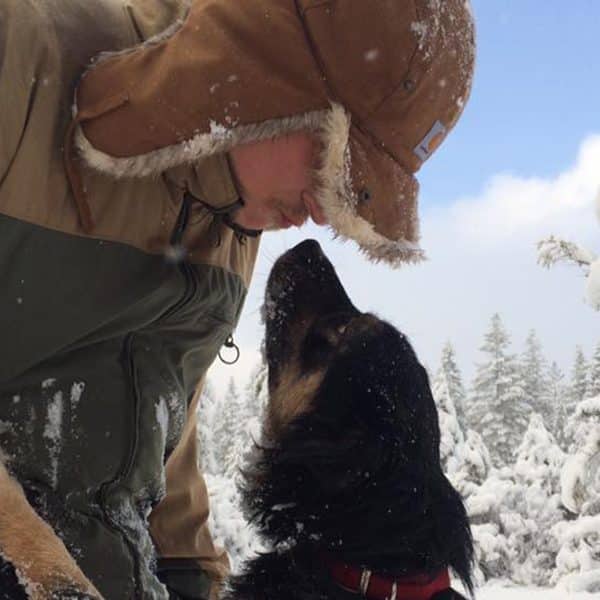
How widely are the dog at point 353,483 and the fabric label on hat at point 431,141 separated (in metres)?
0.89

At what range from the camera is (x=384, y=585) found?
92.7 inches

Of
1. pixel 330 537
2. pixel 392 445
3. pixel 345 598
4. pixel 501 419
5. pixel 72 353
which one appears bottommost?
pixel 345 598

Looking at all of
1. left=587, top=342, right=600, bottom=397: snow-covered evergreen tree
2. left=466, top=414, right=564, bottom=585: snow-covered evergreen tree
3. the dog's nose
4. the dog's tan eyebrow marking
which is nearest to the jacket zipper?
the dog's tan eyebrow marking

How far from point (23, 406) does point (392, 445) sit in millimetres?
1159

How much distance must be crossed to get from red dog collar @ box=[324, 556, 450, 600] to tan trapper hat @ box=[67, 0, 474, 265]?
43.3 inches

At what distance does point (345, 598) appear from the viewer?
240 cm

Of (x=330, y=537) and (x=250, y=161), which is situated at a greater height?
(x=250, y=161)

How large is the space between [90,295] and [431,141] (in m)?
0.98

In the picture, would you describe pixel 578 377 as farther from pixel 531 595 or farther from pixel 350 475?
pixel 350 475

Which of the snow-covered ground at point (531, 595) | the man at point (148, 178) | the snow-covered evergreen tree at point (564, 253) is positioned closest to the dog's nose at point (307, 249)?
the man at point (148, 178)

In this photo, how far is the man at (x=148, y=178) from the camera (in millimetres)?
1822

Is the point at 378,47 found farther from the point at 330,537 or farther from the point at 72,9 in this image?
the point at 330,537

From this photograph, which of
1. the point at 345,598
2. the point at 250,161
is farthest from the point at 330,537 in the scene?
the point at 250,161

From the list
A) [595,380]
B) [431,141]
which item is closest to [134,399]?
[431,141]
